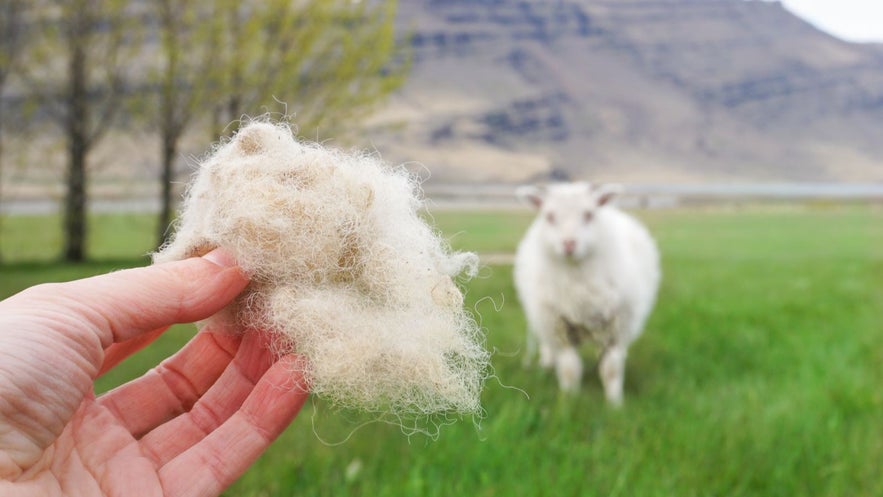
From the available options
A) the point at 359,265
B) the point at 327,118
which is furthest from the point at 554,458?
the point at 327,118

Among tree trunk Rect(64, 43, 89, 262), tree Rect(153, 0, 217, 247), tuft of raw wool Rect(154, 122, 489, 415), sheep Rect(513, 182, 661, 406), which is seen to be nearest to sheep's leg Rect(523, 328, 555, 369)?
sheep Rect(513, 182, 661, 406)

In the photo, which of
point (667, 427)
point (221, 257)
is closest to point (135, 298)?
point (221, 257)

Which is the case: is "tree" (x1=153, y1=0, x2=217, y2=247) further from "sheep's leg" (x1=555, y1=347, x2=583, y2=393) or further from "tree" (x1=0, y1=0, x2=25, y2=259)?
"sheep's leg" (x1=555, y1=347, x2=583, y2=393)

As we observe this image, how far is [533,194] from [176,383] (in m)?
4.21

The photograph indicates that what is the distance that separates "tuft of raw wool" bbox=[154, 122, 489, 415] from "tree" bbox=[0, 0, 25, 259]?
1360 centimetres

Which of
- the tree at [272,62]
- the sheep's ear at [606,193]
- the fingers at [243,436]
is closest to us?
the fingers at [243,436]

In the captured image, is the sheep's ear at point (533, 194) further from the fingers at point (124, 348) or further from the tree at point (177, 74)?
the tree at point (177, 74)

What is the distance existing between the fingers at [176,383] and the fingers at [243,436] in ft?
0.76

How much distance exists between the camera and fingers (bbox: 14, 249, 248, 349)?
163cm

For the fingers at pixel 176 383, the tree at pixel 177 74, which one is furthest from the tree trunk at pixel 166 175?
the fingers at pixel 176 383

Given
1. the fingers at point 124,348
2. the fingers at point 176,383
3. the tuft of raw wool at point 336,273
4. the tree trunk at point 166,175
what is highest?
the tuft of raw wool at point 336,273

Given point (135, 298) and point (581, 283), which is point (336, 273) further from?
point (581, 283)

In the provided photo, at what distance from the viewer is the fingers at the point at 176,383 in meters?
2.01

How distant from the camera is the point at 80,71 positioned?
543 inches
